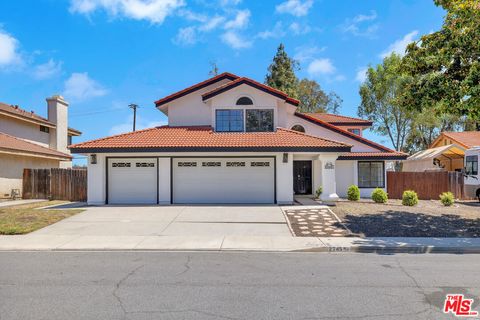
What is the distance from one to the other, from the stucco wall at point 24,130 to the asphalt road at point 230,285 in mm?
19442

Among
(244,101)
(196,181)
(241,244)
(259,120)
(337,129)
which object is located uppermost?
(244,101)

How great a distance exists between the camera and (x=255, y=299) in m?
5.30

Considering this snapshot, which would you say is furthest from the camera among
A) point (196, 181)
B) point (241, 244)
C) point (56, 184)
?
point (56, 184)

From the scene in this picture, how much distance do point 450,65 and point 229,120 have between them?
10.9 meters

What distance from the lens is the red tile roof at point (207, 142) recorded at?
16750 mm

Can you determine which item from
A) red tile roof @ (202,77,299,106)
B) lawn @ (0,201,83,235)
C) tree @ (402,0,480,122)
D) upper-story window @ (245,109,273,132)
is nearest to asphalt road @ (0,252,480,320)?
lawn @ (0,201,83,235)

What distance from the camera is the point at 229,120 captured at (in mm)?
19578

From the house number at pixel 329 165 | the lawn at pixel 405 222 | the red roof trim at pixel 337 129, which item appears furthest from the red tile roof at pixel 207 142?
the lawn at pixel 405 222

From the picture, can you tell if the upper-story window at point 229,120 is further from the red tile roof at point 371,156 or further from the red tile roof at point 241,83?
the red tile roof at point 371,156

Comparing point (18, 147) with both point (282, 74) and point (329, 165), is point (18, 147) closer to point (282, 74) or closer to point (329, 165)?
point (329, 165)

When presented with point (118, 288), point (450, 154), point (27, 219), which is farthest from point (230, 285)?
point (450, 154)

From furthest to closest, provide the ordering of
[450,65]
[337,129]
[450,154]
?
[450,154], [337,129], [450,65]

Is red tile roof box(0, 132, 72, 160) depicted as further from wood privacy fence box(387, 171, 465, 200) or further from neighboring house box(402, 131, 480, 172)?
neighboring house box(402, 131, 480, 172)

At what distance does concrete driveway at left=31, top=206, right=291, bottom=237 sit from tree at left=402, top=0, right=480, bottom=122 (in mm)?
6789
